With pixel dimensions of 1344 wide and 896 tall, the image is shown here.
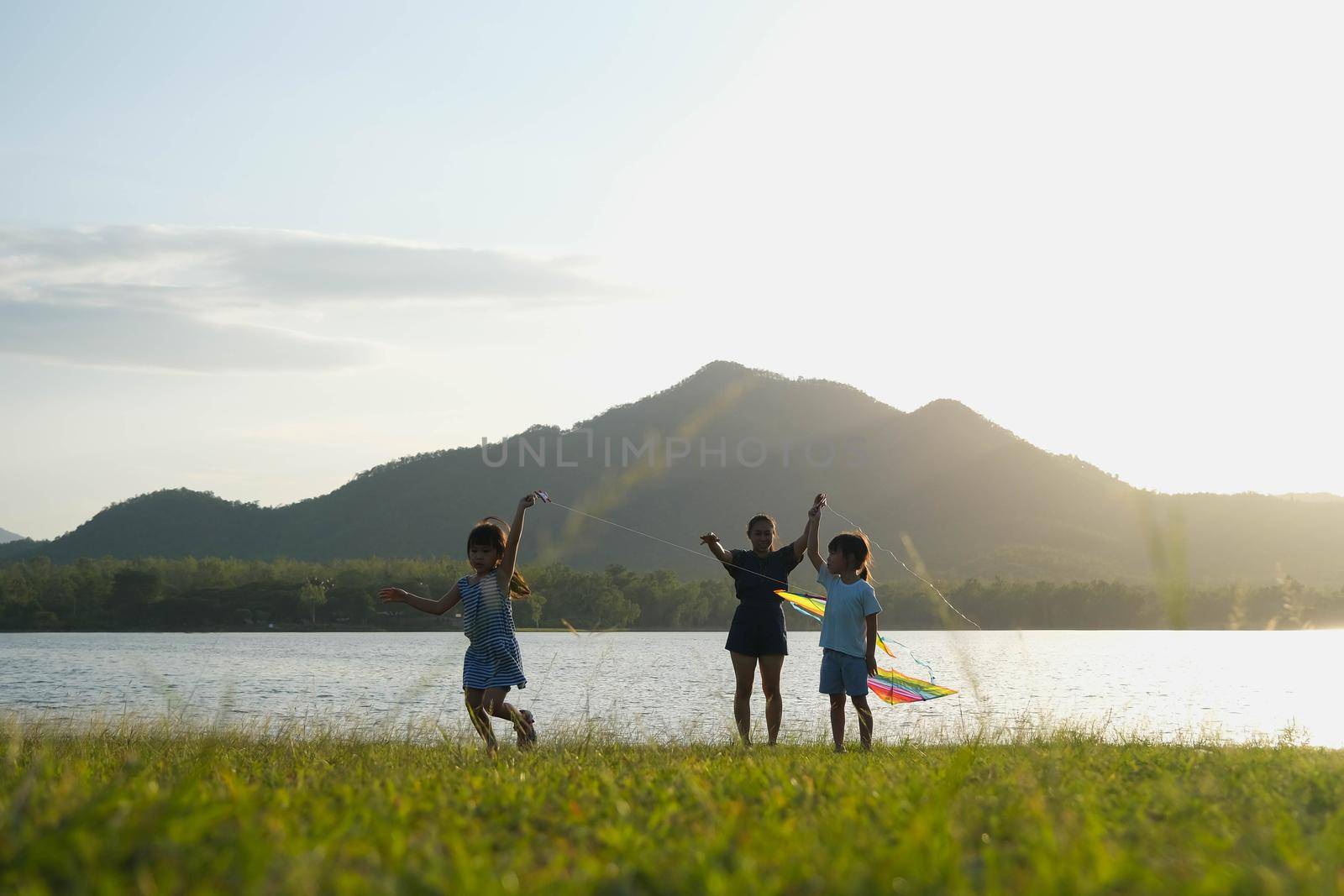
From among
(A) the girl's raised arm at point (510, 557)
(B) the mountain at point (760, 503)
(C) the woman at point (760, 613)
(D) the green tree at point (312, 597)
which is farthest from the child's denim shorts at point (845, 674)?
(B) the mountain at point (760, 503)

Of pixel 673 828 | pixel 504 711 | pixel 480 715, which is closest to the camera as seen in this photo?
pixel 673 828

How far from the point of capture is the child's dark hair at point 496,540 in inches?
333

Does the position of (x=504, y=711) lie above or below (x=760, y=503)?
below

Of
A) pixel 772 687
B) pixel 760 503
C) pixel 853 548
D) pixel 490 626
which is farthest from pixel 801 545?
pixel 760 503

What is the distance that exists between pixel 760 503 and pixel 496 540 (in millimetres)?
111314

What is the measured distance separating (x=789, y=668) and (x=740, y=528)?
74613 mm

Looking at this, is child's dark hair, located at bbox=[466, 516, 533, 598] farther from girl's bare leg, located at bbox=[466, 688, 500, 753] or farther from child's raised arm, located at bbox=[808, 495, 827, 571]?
child's raised arm, located at bbox=[808, 495, 827, 571]

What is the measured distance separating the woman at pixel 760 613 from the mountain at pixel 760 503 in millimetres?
95148

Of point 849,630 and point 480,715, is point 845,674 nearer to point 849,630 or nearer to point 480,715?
point 849,630

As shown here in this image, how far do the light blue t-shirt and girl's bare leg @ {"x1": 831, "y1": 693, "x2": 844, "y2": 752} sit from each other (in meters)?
0.37

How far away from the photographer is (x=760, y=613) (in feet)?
32.0

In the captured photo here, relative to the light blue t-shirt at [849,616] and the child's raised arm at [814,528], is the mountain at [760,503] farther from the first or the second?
the light blue t-shirt at [849,616]

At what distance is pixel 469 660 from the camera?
853 centimetres

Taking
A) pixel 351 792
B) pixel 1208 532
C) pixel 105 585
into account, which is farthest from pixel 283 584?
pixel 351 792
